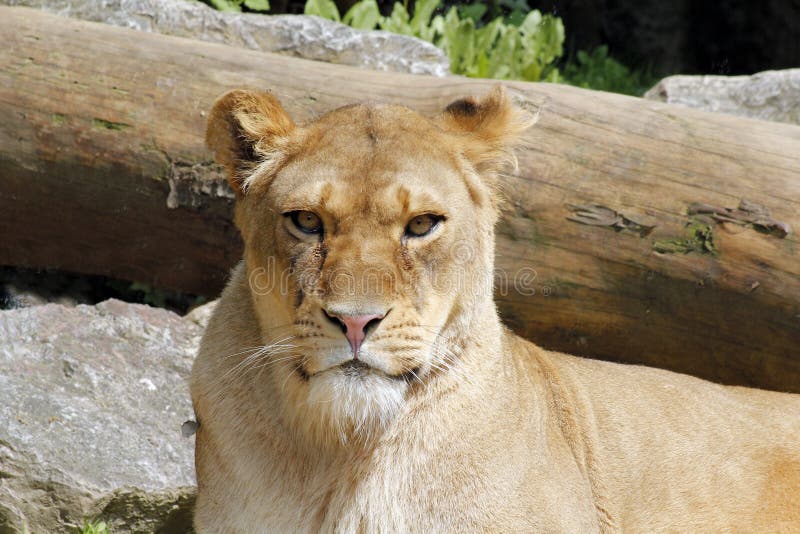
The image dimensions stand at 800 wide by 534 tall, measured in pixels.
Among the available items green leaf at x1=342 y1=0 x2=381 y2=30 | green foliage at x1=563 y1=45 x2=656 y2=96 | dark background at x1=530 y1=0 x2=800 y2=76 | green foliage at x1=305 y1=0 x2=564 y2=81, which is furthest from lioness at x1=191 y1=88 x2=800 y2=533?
dark background at x1=530 y1=0 x2=800 y2=76

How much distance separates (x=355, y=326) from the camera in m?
2.54

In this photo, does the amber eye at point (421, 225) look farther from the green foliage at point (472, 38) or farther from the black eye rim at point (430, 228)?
the green foliage at point (472, 38)

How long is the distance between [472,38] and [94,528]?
4205mm

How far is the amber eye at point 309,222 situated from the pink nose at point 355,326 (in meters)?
0.31

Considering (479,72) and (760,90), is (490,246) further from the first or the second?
(760,90)

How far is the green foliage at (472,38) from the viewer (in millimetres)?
6605

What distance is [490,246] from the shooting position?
3113 mm

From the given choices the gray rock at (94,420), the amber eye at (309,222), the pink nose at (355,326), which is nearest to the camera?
the pink nose at (355,326)

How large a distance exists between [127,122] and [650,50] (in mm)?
6003

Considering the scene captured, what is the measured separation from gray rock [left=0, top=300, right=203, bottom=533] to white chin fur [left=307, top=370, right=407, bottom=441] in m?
1.19

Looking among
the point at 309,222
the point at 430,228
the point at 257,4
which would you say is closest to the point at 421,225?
the point at 430,228

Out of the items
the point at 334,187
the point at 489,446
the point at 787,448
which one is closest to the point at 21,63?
the point at 334,187

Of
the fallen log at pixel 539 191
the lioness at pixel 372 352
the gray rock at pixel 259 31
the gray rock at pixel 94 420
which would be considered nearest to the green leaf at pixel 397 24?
the gray rock at pixel 259 31

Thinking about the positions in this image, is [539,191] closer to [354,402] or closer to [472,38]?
[354,402]
